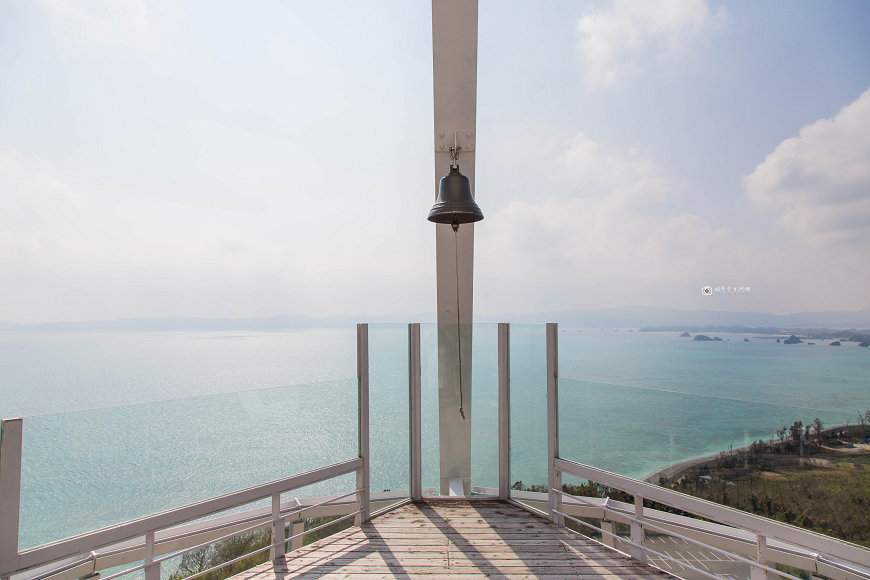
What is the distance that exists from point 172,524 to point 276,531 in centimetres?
67

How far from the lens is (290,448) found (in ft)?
8.90

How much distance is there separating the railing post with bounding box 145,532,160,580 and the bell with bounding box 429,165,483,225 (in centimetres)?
231

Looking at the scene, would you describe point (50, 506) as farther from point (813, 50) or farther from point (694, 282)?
point (694, 282)

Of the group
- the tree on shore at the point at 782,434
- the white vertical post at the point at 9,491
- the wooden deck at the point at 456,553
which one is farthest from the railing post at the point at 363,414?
the tree on shore at the point at 782,434

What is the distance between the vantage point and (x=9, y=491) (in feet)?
5.37

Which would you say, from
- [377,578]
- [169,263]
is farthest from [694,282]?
[169,263]

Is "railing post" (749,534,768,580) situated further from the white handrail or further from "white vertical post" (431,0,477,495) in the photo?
"white vertical post" (431,0,477,495)

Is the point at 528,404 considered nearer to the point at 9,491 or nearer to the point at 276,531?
the point at 276,531

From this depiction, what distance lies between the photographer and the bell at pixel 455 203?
104 inches

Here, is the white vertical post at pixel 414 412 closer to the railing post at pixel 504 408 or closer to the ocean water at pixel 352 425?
the ocean water at pixel 352 425

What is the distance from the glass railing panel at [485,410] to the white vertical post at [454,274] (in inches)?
2.2

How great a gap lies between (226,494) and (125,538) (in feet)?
1.61

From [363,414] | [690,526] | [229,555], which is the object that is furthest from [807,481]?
[229,555]

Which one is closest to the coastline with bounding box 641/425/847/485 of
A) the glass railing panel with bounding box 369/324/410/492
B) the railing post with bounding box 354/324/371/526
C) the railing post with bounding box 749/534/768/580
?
the railing post with bounding box 749/534/768/580
